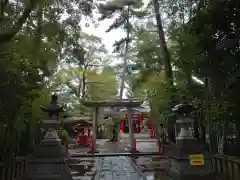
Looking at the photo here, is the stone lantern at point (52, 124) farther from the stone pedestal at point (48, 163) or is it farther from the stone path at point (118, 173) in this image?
the stone path at point (118, 173)

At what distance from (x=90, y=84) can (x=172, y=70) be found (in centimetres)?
1508

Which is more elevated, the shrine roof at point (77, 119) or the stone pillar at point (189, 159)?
the shrine roof at point (77, 119)

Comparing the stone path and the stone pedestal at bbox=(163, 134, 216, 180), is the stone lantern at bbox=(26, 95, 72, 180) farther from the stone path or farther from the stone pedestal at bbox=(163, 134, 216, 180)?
the stone pedestal at bbox=(163, 134, 216, 180)

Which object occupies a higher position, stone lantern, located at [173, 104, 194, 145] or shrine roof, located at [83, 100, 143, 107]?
shrine roof, located at [83, 100, 143, 107]

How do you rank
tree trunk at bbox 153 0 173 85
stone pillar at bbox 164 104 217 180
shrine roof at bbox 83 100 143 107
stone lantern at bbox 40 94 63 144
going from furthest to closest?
shrine roof at bbox 83 100 143 107
tree trunk at bbox 153 0 173 85
stone lantern at bbox 40 94 63 144
stone pillar at bbox 164 104 217 180

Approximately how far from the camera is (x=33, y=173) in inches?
345

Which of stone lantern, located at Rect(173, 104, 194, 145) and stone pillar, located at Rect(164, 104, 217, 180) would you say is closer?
stone pillar, located at Rect(164, 104, 217, 180)

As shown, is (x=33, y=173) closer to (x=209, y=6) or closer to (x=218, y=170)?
(x=218, y=170)

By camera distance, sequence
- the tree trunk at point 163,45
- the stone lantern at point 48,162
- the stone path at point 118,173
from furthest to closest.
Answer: the tree trunk at point 163,45 < the stone path at point 118,173 < the stone lantern at point 48,162

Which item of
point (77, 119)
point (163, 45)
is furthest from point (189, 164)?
point (77, 119)

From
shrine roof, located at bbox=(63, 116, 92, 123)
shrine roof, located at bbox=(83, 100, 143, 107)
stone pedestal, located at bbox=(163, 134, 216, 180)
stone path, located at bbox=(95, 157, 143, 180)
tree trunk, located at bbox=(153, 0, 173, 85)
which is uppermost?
tree trunk, located at bbox=(153, 0, 173, 85)

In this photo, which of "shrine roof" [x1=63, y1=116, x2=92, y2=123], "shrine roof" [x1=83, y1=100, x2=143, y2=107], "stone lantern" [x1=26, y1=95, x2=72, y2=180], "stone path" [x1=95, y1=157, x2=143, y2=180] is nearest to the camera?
"stone lantern" [x1=26, y1=95, x2=72, y2=180]

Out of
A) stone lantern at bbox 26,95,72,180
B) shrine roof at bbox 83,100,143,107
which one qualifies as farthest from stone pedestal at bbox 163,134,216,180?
shrine roof at bbox 83,100,143,107

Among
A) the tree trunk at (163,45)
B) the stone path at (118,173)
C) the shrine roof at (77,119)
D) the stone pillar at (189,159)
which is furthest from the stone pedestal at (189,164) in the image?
the shrine roof at (77,119)
